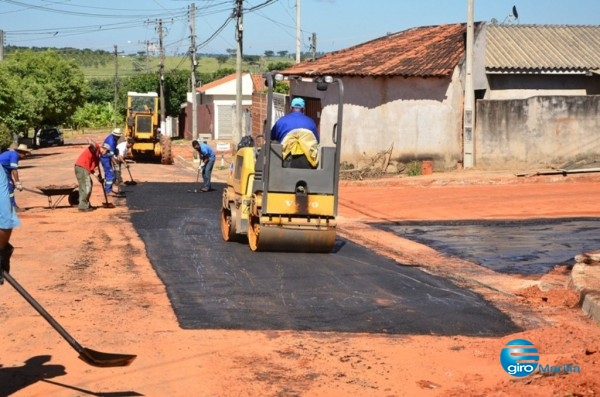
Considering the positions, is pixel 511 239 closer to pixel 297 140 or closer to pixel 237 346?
pixel 297 140

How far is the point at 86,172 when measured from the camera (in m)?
21.2

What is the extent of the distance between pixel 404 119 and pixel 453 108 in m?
1.55

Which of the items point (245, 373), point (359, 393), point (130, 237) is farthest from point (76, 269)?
point (359, 393)

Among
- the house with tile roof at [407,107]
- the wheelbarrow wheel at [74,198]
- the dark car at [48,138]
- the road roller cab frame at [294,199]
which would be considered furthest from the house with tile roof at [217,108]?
the road roller cab frame at [294,199]

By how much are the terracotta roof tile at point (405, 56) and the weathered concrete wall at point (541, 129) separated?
6.42 ft

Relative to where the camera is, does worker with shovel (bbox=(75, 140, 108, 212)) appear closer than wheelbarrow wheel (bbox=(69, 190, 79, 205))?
Yes

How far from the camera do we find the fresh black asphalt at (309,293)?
9.83 metres

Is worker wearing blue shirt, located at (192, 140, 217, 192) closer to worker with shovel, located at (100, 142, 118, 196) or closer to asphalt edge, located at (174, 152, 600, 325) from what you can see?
worker with shovel, located at (100, 142, 118, 196)

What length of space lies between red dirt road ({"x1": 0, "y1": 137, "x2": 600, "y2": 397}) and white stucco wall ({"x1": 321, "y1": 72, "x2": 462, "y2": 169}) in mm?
14441

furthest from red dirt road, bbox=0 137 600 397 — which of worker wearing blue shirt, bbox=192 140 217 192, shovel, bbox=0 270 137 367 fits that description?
worker wearing blue shirt, bbox=192 140 217 192

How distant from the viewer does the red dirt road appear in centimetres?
763

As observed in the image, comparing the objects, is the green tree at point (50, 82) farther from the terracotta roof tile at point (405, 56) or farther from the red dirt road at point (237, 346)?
the red dirt road at point (237, 346)

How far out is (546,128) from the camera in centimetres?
2844

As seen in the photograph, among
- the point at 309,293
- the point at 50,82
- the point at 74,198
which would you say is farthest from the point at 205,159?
the point at 50,82
